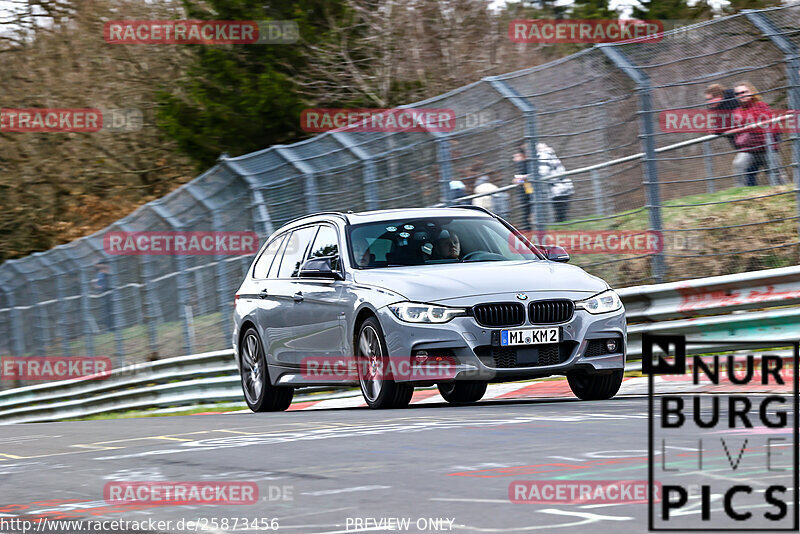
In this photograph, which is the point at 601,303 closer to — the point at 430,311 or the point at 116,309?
the point at 430,311

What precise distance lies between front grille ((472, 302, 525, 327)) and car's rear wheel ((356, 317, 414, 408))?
0.79 metres

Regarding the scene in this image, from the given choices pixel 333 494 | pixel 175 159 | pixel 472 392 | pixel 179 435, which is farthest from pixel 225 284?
pixel 175 159

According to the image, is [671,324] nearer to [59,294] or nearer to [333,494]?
[333,494]

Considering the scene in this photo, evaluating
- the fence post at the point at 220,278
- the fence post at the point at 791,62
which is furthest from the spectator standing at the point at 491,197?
the fence post at the point at 220,278

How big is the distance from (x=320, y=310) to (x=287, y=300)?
0.89 meters

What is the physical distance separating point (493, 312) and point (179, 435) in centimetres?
252

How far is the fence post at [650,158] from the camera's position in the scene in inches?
513

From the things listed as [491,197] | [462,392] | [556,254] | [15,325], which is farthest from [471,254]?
[15,325]

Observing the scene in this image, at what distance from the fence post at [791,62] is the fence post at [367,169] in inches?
221

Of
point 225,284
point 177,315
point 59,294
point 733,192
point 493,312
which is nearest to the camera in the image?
point 493,312

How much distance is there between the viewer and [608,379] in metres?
11.2

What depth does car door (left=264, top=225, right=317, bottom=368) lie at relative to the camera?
1288cm

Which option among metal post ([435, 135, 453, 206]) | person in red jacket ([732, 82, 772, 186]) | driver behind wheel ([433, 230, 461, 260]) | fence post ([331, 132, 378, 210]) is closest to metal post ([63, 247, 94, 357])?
fence post ([331, 132, 378, 210])

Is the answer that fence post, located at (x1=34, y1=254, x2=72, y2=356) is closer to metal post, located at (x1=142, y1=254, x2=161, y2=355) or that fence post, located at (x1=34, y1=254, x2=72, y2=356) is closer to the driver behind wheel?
metal post, located at (x1=142, y1=254, x2=161, y2=355)
